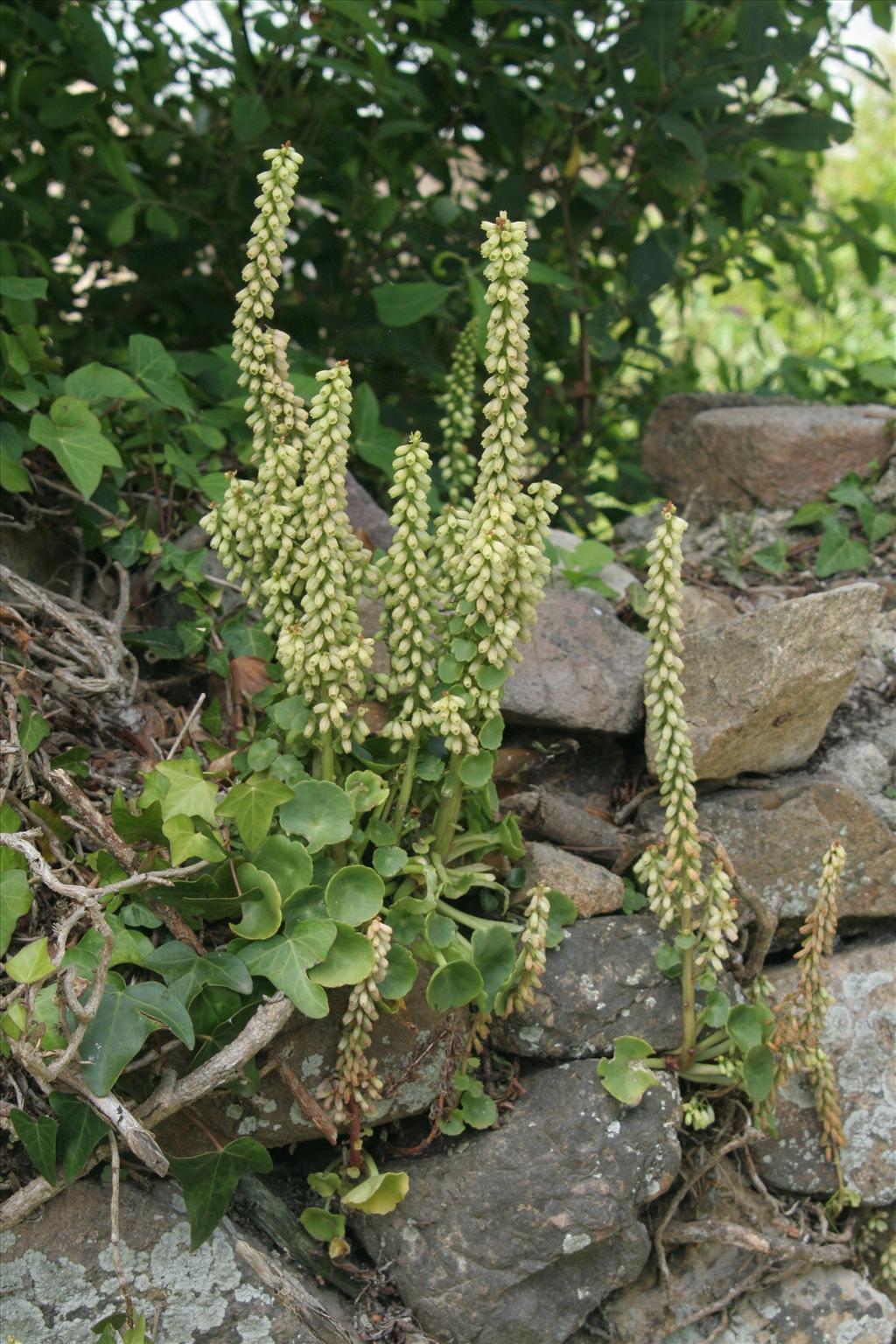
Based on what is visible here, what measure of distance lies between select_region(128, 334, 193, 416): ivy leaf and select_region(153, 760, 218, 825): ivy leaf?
1028 mm

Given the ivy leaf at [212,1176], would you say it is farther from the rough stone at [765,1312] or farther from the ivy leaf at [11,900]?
the rough stone at [765,1312]

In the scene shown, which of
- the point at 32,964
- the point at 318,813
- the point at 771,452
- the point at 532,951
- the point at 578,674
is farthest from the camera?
the point at 771,452

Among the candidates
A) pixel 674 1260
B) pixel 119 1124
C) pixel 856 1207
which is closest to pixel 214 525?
pixel 119 1124

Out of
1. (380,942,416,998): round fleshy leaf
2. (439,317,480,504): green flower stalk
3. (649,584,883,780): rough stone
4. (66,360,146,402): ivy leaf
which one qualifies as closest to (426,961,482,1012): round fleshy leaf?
(380,942,416,998): round fleshy leaf

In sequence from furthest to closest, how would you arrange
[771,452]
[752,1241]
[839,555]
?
1. [771,452]
2. [839,555]
3. [752,1241]

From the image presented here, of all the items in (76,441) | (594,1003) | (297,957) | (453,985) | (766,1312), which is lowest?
(766,1312)

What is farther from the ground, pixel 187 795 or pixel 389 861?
pixel 187 795

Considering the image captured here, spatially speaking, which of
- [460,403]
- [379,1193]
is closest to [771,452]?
[460,403]

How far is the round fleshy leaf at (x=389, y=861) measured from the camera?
238cm

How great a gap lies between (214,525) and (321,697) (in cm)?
37

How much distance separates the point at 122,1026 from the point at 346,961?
0.38 m

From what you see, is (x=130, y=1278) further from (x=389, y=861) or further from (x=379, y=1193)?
(x=389, y=861)

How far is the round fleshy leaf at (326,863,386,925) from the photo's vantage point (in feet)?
7.43

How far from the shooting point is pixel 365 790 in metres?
2.37
